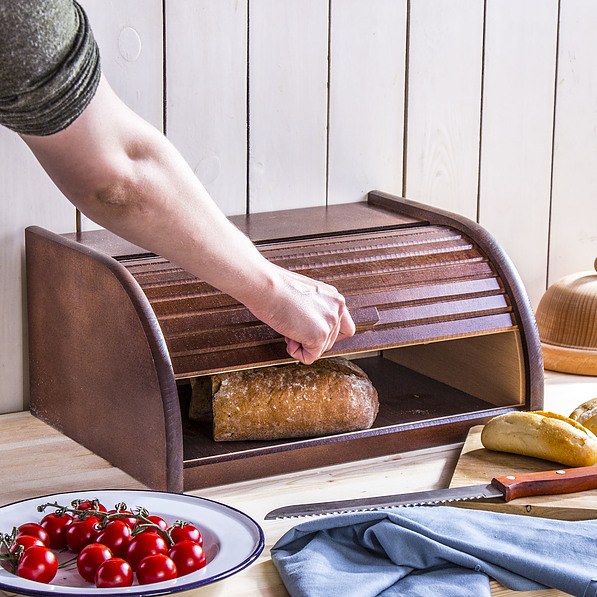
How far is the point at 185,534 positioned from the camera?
1.04 meters

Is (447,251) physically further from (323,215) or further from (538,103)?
(538,103)

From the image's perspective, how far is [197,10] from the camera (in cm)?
162

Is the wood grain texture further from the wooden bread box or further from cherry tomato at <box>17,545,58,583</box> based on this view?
cherry tomato at <box>17,545,58,583</box>

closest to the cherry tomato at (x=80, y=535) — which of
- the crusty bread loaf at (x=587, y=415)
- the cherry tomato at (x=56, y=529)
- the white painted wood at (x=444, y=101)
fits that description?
the cherry tomato at (x=56, y=529)

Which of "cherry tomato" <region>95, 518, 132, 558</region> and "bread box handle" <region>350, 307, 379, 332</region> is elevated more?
"bread box handle" <region>350, 307, 379, 332</region>

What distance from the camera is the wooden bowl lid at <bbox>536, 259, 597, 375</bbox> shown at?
177cm

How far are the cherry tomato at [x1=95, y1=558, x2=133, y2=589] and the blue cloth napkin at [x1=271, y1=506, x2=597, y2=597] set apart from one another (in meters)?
0.16

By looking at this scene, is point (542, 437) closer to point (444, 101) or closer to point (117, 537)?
point (117, 537)

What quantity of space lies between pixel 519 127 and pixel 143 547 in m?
1.18

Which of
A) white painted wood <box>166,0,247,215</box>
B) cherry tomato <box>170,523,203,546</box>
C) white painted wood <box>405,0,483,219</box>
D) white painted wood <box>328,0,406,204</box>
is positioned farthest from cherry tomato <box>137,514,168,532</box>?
white painted wood <box>405,0,483,219</box>

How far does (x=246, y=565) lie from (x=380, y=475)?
374mm

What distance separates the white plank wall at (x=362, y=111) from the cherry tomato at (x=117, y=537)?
60 cm

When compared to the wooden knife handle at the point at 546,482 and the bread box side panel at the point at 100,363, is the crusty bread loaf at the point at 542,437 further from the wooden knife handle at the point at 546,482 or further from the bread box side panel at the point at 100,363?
the bread box side panel at the point at 100,363

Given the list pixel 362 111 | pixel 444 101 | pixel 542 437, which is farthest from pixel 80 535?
pixel 444 101
